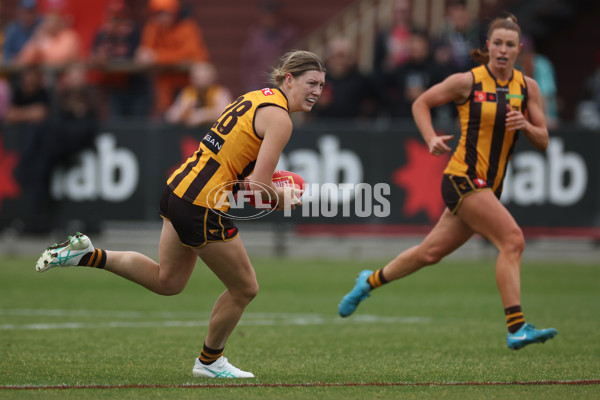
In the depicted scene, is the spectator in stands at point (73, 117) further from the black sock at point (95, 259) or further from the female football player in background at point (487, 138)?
the black sock at point (95, 259)

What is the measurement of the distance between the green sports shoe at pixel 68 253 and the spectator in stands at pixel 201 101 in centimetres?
888

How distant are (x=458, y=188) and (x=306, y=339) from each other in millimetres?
1925

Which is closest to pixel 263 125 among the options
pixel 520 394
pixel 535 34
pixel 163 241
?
pixel 163 241

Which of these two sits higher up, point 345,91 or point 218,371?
point 345,91

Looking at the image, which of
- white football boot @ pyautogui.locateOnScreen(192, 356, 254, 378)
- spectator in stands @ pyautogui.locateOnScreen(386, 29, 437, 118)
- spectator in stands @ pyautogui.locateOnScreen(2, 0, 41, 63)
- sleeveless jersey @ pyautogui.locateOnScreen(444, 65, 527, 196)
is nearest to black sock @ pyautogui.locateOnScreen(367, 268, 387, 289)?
sleeveless jersey @ pyautogui.locateOnScreen(444, 65, 527, 196)

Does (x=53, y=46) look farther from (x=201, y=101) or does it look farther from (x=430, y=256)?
(x=430, y=256)

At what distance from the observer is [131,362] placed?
7309 millimetres

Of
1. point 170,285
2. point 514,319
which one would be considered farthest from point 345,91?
point 170,285

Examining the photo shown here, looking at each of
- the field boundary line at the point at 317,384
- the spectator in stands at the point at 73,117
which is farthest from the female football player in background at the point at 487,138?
the spectator in stands at the point at 73,117

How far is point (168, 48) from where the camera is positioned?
17.3 meters

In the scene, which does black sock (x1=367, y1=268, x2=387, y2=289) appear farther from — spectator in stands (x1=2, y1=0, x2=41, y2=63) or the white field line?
spectator in stands (x1=2, y1=0, x2=41, y2=63)

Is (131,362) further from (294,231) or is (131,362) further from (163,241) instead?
(294,231)

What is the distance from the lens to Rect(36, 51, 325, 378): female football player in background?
Answer: 20.8 feet

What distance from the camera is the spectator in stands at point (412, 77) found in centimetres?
1597
